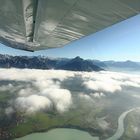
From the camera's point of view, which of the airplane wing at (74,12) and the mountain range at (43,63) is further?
the mountain range at (43,63)

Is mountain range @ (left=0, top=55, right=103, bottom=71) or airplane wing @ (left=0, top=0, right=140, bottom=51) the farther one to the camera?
mountain range @ (left=0, top=55, right=103, bottom=71)

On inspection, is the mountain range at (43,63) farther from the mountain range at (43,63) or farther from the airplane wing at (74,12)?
the airplane wing at (74,12)

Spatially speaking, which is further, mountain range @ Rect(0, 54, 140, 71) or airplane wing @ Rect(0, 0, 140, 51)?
mountain range @ Rect(0, 54, 140, 71)

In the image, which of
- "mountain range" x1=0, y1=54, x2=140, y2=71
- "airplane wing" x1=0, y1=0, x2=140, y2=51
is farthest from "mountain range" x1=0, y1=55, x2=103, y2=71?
"airplane wing" x1=0, y1=0, x2=140, y2=51

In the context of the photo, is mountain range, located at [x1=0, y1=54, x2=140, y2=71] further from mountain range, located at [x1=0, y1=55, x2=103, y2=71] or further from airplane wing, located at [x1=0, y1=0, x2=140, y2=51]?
airplane wing, located at [x1=0, y1=0, x2=140, y2=51]

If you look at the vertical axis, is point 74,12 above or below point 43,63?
below

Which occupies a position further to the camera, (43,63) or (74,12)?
(43,63)

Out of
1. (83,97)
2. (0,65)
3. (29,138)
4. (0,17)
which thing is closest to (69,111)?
(83,97)

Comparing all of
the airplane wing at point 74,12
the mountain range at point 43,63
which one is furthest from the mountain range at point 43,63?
the airplane wing at point 74,12

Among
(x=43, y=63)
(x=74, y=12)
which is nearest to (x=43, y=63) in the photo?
(x=43, y=63)

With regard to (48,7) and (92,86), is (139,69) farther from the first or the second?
(48,7)

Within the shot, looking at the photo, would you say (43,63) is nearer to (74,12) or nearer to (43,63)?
(43,63)

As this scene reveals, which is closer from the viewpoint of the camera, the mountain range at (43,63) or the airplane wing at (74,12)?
the airplane wing at (74,12)
